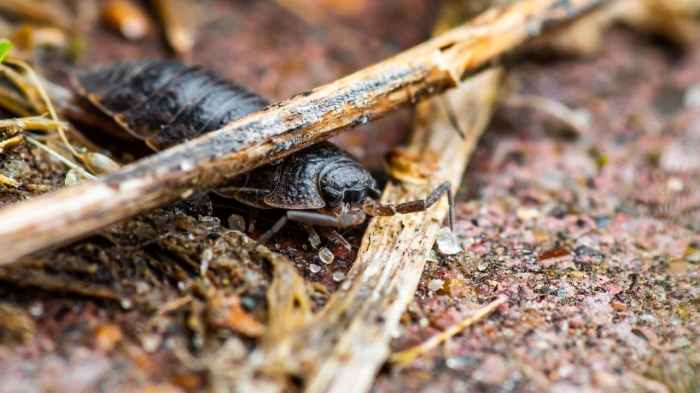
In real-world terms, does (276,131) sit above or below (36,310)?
above

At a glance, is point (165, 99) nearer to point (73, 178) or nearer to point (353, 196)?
point (73, 178)

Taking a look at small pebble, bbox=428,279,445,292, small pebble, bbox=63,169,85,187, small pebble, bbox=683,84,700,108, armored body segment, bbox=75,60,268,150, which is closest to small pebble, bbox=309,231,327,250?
small pebble, bbox=428,279,445,292

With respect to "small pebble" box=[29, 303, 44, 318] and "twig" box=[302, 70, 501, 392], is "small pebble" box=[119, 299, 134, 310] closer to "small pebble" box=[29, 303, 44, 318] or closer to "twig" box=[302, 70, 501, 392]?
"small pebble" box=[29, 303, 44, 318]

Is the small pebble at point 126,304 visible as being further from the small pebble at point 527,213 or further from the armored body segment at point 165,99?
the small pebble at point 527,213

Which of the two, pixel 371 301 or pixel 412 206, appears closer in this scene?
pixel 371 301

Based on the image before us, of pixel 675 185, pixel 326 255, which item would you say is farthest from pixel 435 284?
pixel 675 185

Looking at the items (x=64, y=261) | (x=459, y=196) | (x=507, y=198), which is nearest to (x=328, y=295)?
(x=64, y=261)
